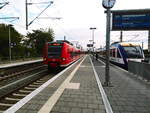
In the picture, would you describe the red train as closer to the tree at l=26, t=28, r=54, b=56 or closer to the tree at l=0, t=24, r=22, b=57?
the tree at l=0, t=24, r=22, b=57

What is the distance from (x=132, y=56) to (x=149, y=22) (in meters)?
8.14

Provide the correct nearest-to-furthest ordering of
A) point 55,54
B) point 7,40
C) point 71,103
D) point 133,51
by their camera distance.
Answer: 1. point 71,103
2. point 55,54
3. point 133,51
4. point 7,40

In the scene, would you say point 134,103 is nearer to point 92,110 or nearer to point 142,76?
point 92,110

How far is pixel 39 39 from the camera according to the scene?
2446 inches

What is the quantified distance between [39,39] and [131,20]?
44.6 m

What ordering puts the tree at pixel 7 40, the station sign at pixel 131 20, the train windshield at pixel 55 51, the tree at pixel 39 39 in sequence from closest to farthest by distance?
the train windshield at pixel 55 51, the station sign at pixel 131 20, the tree at pixel 7 40, the tree at pixel 39 39

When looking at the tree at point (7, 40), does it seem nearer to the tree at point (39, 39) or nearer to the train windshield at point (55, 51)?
the tree at point (39, 39)

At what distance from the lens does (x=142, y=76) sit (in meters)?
9.66

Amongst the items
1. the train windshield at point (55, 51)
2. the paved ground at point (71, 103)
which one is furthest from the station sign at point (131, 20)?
the paved ground at point (71, 103)

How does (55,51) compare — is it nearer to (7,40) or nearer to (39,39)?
(7,40)

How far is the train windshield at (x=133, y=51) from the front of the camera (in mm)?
17348

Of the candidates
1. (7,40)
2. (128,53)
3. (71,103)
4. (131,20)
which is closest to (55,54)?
(128,53)

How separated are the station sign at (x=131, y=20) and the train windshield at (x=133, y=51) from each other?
6.34 m

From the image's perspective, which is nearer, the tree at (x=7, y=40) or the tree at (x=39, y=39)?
the tree at (x=7, y=40)
